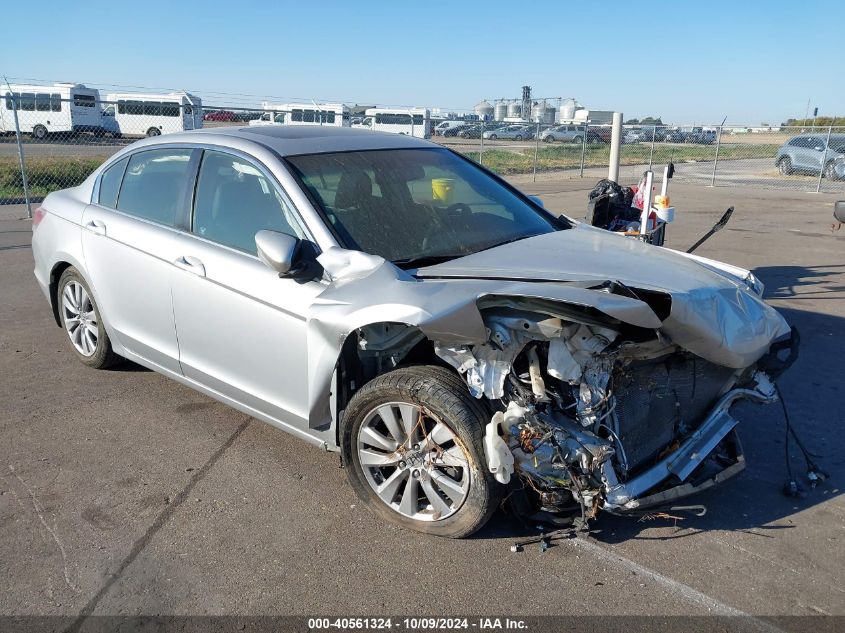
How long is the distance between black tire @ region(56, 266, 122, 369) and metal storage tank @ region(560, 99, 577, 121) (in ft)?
132

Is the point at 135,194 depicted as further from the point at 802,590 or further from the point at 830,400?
the point at 830,400

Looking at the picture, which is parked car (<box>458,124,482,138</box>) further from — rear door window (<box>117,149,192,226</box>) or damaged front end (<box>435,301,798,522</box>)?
damaged front end (<box>435,301,798,522</box>)

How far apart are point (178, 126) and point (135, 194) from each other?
3673 cm

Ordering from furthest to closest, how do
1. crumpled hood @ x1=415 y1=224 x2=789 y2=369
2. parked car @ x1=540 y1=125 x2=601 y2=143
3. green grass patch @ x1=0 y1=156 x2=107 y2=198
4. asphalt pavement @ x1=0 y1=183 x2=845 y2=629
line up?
parked car @ x1=540 y1=125 x2=601 y2=143
green grass patch @ x1=0 y1=156 x2=107 y2=198
crumpled hood @ x1=415 y1=224 x2=789 y2=369
asphalt pavement @ x1=0 y1=183 x2=845 y2=629

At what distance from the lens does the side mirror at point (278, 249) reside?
3.40 meters

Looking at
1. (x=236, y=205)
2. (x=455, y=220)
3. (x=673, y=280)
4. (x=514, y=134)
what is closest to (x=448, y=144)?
(x=514, y=134)

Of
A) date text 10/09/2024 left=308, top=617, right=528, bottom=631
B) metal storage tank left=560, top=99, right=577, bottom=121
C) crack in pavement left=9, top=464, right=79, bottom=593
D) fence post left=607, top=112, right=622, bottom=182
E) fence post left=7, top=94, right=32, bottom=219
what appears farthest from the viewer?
metal storage tank left=560, top=99, right=577, bottom=121

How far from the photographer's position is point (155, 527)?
137 inches

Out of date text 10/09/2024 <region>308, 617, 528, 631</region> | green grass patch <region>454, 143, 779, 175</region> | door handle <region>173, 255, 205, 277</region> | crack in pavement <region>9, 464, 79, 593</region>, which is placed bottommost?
green grass patch <region>454, 143, 779, 175</region>

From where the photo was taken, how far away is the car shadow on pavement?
3451 mm

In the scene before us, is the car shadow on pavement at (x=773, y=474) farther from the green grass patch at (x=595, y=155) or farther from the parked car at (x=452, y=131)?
the parked car at (x=452, y=131)

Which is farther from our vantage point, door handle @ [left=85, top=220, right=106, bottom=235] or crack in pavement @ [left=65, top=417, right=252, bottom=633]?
door handle @ [left=85, top=220, right=106, bottom=235]

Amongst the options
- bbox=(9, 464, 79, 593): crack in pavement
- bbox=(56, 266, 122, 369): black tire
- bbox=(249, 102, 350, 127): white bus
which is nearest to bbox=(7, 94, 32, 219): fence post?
bbox=(249, 102, 350, 127): white bus

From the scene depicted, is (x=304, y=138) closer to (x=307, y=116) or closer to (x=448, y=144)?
(x=307, y=116)
